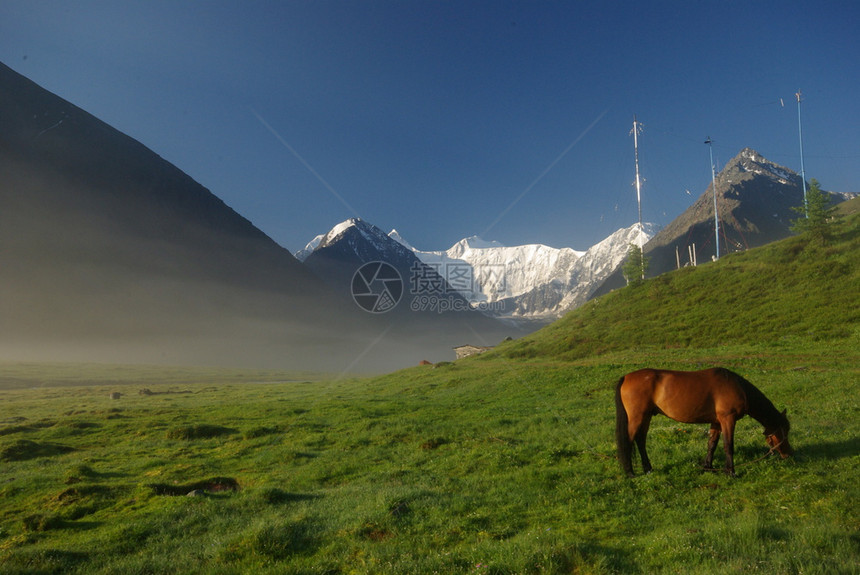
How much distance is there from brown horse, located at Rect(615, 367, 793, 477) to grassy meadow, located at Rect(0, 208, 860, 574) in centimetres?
64

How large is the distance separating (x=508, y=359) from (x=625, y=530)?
56.2m

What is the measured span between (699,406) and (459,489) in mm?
7365

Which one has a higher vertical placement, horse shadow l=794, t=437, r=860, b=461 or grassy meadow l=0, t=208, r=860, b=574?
horse shadow l=794, t=437, r=860, b=461

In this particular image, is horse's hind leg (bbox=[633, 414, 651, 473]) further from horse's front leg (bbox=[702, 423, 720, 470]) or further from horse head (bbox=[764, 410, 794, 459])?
horse head (bbox=[764, 410, 794, 459])

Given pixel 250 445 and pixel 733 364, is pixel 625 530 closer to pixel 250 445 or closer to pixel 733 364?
pixel 250 445

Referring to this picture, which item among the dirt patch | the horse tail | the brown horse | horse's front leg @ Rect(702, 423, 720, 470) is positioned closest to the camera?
the brown horse

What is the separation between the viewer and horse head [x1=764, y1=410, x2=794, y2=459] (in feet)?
36.0

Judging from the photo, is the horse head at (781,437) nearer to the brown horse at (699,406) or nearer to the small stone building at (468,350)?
the brown horse at (699,406)

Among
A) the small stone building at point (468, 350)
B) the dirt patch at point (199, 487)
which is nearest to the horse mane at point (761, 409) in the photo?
the dirt patch at point (199, 487)

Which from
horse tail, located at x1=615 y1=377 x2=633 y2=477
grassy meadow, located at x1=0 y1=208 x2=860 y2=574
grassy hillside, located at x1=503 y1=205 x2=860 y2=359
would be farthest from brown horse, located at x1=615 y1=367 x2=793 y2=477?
grassy hillside, located at x1=503 y1=205 x2=860 y2=359

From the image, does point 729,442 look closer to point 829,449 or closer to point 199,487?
point 829,449

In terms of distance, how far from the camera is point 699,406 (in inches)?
438

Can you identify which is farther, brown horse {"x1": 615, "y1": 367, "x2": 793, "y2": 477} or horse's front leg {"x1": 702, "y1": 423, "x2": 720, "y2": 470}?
horse's front leg {"x1": 702, "y1": 423, "x2": 720, "y2": 470}

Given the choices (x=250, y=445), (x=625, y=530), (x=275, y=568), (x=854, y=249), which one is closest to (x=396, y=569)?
(x=275, y=568)
